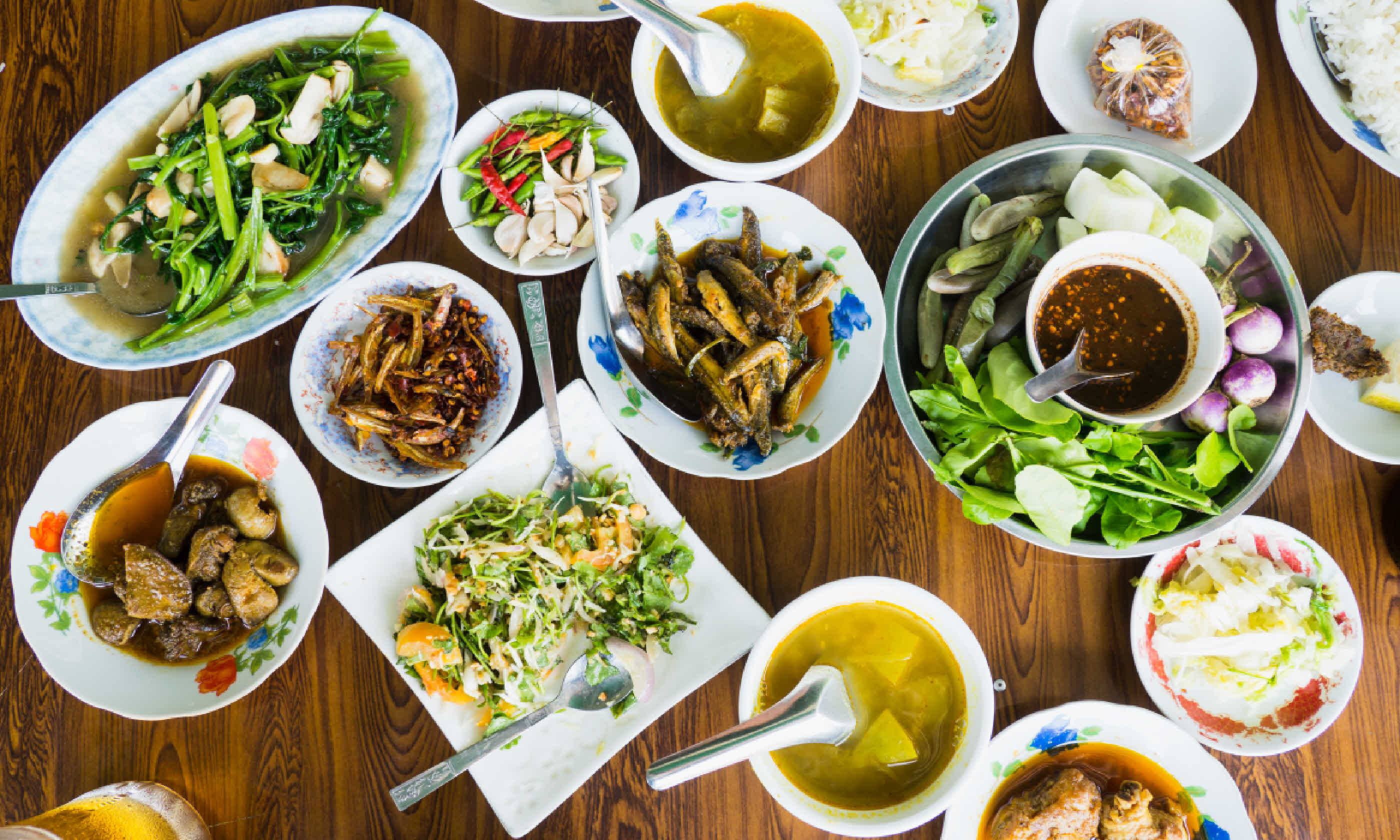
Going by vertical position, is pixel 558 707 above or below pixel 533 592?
below

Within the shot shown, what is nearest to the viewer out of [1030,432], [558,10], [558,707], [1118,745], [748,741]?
[748,741]

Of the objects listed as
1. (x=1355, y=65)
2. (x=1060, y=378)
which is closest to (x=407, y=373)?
(x=1060, y=378)

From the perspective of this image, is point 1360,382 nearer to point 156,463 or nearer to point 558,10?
point 558,10

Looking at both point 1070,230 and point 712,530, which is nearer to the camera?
point 1070,230

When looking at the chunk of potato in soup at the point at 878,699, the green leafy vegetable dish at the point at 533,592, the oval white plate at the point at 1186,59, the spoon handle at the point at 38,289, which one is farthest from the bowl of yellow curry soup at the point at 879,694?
the spoon handle at the point at 38,289

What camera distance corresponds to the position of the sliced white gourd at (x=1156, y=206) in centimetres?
174

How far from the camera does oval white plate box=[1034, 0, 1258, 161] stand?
1950mm

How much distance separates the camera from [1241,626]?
1795 millimetres

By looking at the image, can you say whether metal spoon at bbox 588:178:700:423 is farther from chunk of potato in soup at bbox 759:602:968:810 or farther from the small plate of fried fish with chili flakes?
chunk of potato in soup at bbox 759:602:968:810

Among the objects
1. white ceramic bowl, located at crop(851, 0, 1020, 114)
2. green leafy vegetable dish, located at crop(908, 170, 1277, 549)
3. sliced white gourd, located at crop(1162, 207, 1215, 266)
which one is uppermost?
white ceramic bowl, located at crop(851, 0, 1020, 114)

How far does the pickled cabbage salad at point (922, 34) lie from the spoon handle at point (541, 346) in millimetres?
983

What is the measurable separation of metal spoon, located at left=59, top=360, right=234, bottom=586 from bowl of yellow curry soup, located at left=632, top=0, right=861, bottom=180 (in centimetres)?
118

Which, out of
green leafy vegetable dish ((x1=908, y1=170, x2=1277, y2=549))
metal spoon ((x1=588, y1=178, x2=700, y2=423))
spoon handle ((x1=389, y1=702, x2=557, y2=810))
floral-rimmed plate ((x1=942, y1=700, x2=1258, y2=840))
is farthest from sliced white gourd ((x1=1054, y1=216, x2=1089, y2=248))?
spoon handle ((x1=389, y1=702, x2=557, y2=810))

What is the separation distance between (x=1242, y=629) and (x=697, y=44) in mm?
1743
